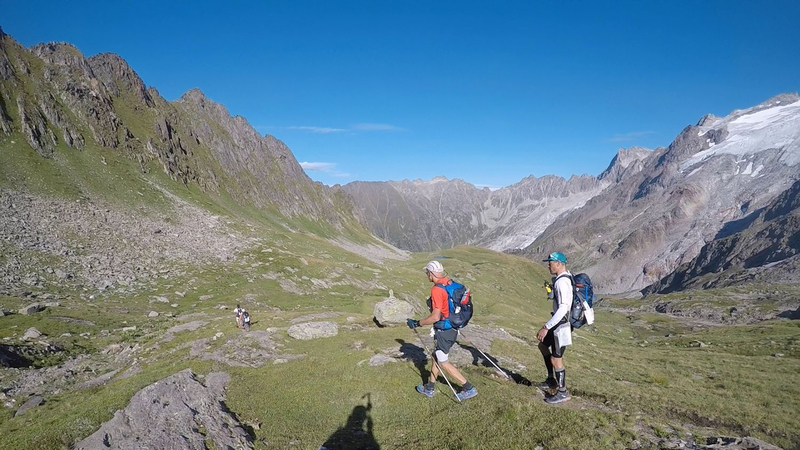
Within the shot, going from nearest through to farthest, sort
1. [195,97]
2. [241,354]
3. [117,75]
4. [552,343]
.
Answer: [552,343] < [241,354] < [117,75] < [195,97]

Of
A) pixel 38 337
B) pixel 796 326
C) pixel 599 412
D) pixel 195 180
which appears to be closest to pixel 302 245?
pixel 195 180

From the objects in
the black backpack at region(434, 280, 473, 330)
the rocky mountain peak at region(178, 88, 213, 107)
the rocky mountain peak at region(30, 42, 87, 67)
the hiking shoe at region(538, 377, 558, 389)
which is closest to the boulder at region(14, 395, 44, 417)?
the black backpack at region(434, 280, 473, 330)

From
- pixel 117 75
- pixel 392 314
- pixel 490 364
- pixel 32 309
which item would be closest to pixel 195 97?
pixel 117 75

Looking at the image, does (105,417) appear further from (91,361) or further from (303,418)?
(91,361)

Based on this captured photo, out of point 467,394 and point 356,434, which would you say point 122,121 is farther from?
point 467,394

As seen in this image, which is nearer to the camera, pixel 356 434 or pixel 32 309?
pixel 356 434

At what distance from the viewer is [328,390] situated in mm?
18219

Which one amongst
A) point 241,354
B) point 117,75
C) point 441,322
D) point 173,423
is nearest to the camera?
point 173,423

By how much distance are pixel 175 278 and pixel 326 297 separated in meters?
20.9

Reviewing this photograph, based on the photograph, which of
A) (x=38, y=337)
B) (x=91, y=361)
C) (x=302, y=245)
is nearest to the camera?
(x=91, y=361)

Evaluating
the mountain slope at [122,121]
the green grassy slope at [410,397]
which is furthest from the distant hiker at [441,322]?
the mountain slope at [122,121]

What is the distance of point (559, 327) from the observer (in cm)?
1464

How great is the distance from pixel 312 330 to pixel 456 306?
55.4ft

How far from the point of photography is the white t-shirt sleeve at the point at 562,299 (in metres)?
14.2
